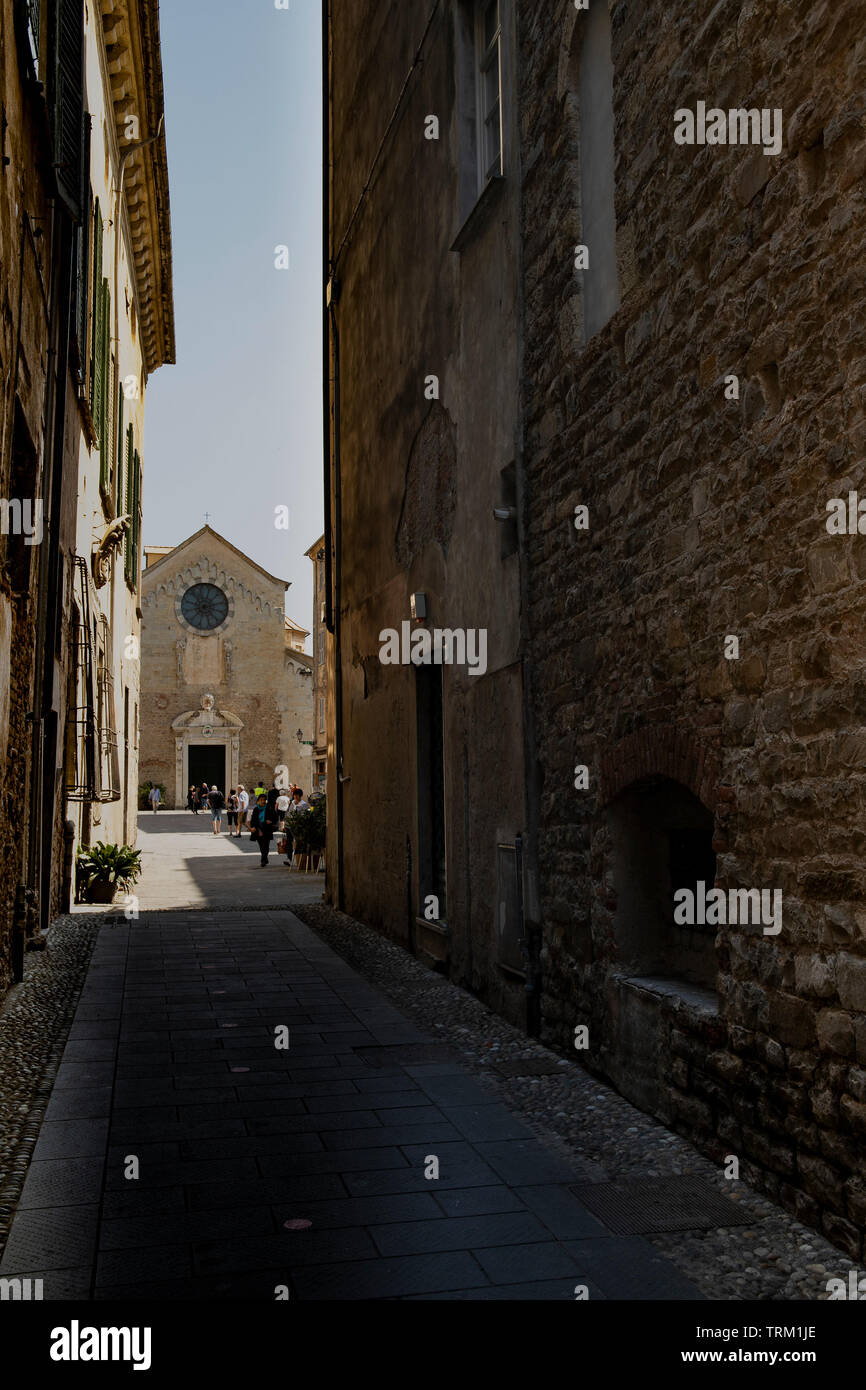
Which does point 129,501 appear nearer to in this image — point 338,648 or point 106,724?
point 106,724

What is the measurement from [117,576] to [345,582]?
5626 millimetres

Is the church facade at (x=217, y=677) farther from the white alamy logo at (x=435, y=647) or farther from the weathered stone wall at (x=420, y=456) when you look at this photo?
the white alamy logo at (x=435, y=647)

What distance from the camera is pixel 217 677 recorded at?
1964 inches

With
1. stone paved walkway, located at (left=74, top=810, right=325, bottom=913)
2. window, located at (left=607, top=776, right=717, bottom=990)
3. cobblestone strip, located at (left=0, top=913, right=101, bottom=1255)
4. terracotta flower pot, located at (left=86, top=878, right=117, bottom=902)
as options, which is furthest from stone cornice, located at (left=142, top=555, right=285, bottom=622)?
window, located at (left=607, top=776, right=717, bottom=990)

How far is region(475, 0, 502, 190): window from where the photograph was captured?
26.4ft

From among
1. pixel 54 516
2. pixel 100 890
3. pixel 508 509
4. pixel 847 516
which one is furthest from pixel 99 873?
pixel 847 516

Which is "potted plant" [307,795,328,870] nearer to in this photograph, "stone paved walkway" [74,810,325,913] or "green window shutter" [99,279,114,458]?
"stone paved walkway" [74,810,325,913]

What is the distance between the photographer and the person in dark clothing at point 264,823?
21.0 m

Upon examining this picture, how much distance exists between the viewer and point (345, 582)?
13078 millimetres

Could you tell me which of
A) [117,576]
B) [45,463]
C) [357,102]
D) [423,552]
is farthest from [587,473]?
[117,576]

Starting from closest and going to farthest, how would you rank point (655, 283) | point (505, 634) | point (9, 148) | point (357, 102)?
point (655, 283)
point (9, 148)
point (505, 634)
point (357, 102)

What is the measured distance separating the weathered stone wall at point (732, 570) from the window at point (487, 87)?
1.83 meters

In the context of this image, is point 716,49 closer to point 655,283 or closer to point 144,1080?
point 655,283

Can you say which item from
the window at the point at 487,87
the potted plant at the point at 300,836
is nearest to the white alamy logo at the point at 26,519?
the window at the point at 487,87
